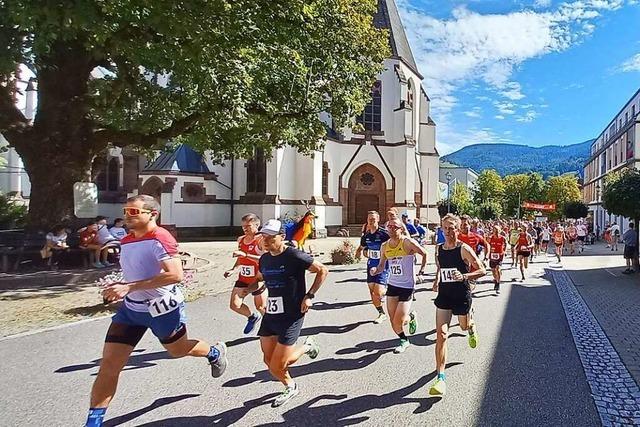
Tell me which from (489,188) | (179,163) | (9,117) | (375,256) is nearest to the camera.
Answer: (375,256)

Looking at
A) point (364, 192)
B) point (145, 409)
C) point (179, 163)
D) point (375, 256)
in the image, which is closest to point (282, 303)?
point (145, 409)

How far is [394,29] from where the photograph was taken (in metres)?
40.6

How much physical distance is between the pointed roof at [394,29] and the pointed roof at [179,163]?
1762 cm

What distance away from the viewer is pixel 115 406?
4.29 metres

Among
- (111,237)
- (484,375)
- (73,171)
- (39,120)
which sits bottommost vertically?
(484,375)

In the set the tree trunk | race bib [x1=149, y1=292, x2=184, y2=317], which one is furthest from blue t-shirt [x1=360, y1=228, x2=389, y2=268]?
the tree trunk

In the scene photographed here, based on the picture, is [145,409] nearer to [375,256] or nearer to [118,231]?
[375,256]

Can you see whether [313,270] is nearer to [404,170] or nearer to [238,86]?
[238,86]

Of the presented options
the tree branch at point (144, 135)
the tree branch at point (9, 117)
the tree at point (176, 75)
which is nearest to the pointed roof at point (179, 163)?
the tree at point (176, 75)

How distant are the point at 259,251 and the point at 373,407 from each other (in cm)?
312

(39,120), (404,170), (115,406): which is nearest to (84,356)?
(115,406)

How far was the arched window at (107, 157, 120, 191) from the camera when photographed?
1380 inches

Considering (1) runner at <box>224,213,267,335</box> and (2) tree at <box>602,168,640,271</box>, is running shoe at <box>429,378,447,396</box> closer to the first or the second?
(1) runner at <box>224,213,267,335</box>

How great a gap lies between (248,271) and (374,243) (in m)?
2.51
